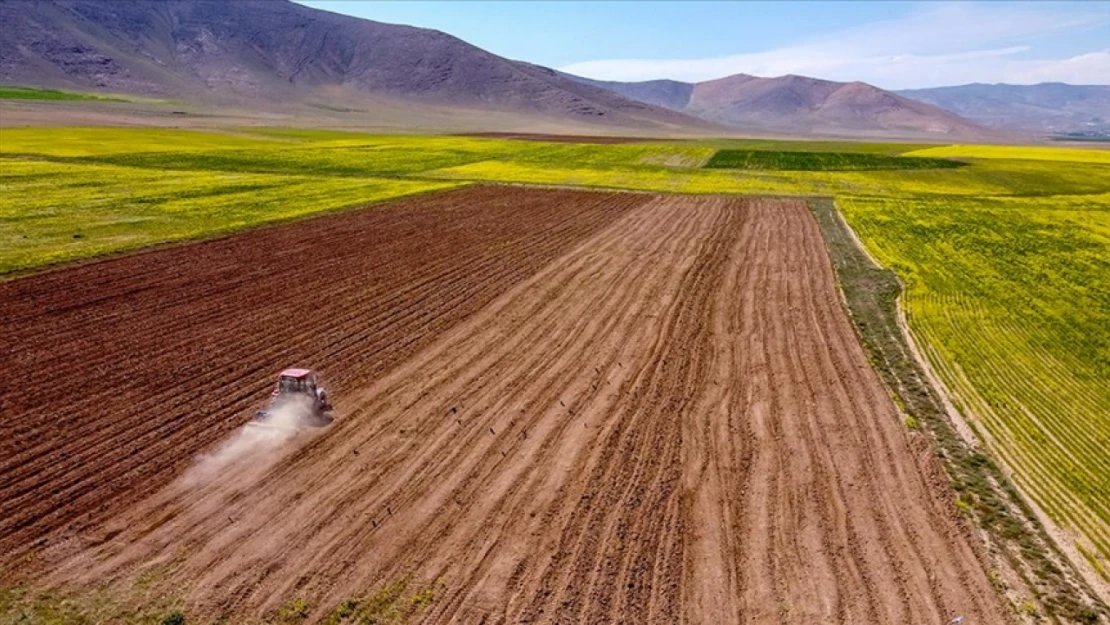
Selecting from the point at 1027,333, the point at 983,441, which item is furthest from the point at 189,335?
the point at 1027,333

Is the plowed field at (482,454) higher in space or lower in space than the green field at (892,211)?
lower

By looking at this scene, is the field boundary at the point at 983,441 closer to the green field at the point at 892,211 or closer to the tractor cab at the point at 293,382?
the green field at the point at 892,211

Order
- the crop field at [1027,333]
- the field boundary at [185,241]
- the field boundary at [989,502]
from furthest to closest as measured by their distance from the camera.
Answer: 1. the field boundary at [185,241]
2. the crop field at [1027,333]
3. the field boundary at [989,502]

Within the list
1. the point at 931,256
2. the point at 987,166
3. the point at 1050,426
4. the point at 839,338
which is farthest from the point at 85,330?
the point at 987,166

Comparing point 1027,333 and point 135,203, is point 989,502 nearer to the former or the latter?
point 1027,333

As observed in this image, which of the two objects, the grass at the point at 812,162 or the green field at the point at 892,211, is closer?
the green field at the point at 892,211

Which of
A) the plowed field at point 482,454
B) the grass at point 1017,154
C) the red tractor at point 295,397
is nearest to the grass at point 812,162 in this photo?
the grass at point 1017,154

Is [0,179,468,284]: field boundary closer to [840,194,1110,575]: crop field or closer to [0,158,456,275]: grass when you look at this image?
[0,158,456,275]: grass

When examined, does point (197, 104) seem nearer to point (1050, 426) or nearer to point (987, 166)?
point (987, 166)

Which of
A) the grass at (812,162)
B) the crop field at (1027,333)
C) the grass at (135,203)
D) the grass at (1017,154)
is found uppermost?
the grass at (1017,154)
